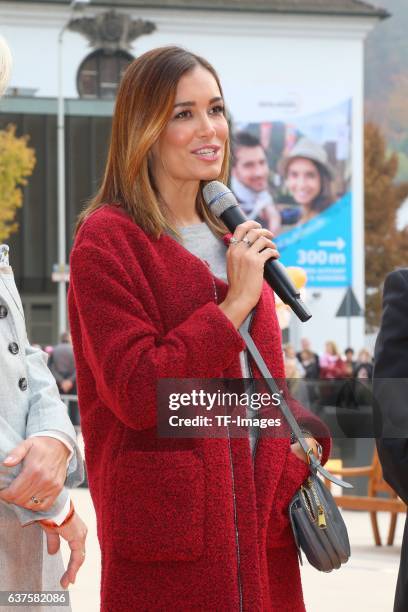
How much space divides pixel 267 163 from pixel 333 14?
27.4 ft

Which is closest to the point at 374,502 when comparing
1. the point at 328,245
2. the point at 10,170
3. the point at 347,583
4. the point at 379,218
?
the point at 347,583

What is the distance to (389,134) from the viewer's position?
4488 inches

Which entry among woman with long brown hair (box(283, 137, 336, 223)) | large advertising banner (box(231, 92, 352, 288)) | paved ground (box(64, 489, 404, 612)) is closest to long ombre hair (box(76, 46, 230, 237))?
paved ground (box(64, 489, 404, 612))

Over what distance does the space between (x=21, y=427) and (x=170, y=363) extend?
0.32 meters

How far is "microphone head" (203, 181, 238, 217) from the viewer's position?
2.97 meters

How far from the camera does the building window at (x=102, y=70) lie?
1941 inches

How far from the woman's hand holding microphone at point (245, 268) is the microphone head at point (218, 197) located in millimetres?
135

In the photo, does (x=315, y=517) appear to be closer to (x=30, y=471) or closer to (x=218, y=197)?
(x=30, y=471)

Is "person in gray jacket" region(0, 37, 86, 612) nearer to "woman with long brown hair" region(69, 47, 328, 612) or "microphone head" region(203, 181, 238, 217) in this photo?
"woman with long brown hair" region(69, 47, 328, 612)

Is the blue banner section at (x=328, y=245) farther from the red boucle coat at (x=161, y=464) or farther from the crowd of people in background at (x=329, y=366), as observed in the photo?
the red boucle coat at (x=161, y=464)

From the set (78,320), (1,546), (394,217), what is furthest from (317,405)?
(394,217)

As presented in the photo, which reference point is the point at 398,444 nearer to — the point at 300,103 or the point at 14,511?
the point at 14,511

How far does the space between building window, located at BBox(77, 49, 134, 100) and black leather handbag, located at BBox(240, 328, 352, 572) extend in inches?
1853

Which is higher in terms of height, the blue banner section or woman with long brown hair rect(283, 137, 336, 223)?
woman with long brown hair rect(283, 137, 336, 223)
